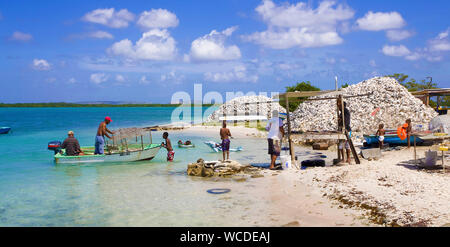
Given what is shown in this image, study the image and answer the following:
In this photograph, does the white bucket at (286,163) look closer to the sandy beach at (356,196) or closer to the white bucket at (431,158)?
the sandy beach at (356,196)

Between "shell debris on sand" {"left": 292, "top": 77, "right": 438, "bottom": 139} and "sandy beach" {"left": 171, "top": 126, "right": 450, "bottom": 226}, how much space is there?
12.1 metres

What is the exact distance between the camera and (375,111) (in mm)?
24156

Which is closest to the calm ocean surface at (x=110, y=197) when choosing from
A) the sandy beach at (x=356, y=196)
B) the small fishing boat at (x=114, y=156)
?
the small fishing boat at (x=114, y=156)

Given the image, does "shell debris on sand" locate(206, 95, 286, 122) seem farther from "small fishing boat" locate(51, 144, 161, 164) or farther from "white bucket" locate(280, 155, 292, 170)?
"white bucket" locate(280, 155, 292, 170)

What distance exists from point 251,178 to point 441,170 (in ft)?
19.3

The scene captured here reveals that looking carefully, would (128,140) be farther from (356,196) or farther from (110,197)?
(356,196)

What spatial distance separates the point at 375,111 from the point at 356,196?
1647cm

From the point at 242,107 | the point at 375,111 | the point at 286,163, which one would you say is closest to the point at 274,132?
the point at 286,163

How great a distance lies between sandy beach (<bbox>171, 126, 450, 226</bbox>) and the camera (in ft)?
25.2

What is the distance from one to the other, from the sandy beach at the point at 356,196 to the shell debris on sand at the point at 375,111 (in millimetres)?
12130

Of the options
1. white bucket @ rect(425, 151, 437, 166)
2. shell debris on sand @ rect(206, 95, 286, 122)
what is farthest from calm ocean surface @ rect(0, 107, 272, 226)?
shell debris on sand @ rect(206, 95, 286, 122)

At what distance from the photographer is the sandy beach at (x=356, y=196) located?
7695 mm

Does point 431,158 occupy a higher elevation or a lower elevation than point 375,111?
lower

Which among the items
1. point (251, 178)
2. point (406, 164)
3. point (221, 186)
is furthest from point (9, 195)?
point (406, 164)
